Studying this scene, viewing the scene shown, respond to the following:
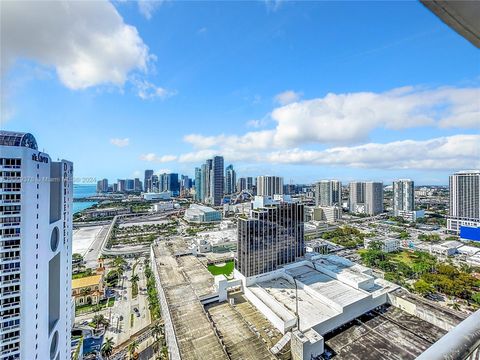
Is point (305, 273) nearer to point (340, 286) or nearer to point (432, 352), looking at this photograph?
point (340, 286)

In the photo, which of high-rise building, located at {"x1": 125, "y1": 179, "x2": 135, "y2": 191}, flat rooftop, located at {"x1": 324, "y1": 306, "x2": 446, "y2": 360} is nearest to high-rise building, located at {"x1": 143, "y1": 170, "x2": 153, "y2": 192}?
high-rise building, located at {"x1": 125, "y1": 179, "x2": 135, "y2": 191}

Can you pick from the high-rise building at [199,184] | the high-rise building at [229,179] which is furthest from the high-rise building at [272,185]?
the high-rise building at [199,184]

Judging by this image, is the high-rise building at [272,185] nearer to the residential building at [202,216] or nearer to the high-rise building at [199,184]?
the residential building at [202,216]

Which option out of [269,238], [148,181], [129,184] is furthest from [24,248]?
[129,184]

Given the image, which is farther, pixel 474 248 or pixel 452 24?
pixel 474 248

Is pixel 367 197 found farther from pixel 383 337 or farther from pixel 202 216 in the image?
pixel 383 337

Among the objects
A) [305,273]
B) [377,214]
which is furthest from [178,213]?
[377,214]

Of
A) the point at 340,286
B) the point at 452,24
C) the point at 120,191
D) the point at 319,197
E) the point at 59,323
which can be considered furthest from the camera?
the point at 120,191
